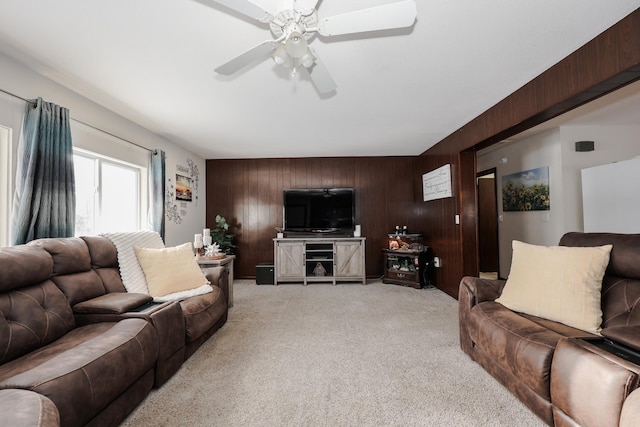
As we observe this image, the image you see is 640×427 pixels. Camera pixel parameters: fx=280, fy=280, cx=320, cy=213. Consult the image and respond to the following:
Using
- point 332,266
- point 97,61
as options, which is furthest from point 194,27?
point 332,266

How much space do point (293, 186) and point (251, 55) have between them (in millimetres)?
3744

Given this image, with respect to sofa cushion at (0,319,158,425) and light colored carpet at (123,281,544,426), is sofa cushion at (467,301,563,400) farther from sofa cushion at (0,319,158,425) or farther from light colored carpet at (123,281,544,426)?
sofa cushion at (0,319,158,425)

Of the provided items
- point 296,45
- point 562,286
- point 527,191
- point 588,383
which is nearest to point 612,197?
point 527,191

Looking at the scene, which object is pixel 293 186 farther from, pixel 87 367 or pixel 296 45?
pixel 87 367

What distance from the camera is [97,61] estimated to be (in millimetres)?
2084

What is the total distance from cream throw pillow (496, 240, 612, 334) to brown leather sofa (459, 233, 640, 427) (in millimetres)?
71

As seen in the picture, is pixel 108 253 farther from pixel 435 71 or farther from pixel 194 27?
pixel 435 71

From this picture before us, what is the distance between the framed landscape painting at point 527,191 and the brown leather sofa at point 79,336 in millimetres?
4567

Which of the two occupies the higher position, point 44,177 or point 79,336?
point 44,177

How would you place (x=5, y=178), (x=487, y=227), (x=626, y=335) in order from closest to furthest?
(x=626, y=335)
(x=5, y=178)
(x=487, y=227)

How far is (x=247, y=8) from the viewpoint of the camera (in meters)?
1.32

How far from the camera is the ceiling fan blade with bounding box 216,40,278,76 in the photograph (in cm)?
157

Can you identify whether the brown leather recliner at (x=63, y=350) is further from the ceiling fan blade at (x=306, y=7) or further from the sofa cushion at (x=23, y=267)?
the ceiling fan blade at (x=306, y=7)

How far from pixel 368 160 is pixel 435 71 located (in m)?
3.11
